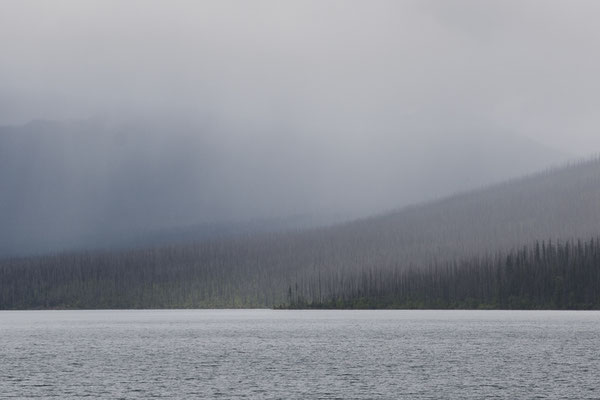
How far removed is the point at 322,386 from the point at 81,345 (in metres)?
68.4

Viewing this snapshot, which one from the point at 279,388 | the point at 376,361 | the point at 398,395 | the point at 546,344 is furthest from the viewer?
the point at 546,344

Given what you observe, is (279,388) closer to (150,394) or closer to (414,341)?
(150,394)

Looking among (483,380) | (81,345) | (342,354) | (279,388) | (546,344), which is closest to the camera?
(279,388)

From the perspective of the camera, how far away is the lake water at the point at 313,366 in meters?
74.4

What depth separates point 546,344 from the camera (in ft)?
402

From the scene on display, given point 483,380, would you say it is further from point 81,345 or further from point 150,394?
point 81,345

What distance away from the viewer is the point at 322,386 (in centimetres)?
7781

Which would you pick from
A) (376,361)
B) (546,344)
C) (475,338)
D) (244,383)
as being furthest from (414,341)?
(244,383)

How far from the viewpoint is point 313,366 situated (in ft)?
318

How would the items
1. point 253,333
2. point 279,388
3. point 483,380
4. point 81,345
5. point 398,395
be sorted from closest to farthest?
point 398,395 < point 279,388 < point 483,380 < point 81,345 < point 253,333

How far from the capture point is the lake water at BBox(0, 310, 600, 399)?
244 feet

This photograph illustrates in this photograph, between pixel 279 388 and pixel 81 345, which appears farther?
pixel 81 345

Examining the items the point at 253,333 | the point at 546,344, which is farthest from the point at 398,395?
the point at 253,333

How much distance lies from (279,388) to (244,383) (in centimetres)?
519
